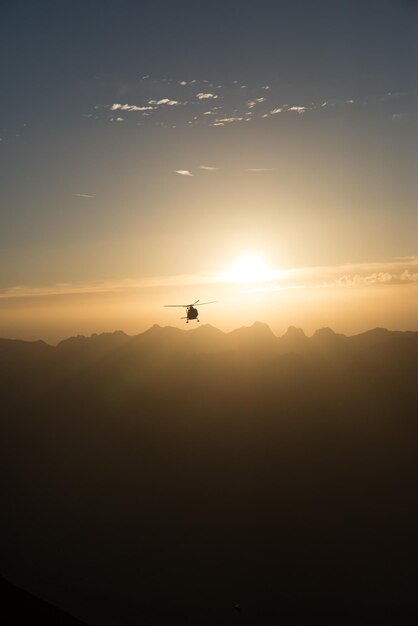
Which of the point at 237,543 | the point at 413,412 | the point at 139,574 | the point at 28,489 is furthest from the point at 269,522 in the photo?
the point at 28,489

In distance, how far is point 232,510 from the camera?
153 metres

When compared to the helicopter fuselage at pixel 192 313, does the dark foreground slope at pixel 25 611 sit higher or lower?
lower

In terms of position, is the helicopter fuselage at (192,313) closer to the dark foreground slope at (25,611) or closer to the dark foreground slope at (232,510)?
the dark foreground slope at (25,611)

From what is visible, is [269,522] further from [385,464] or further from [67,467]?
[67,467]

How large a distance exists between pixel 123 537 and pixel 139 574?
17.3m

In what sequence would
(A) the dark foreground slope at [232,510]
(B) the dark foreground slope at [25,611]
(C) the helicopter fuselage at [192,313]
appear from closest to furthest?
(B) the dark foreground slope at [25,611]
(C) the helicopter fuselage at [192,313]
(A) the dark foreground slope at [232,510]

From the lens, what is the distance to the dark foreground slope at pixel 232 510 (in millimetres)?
117812

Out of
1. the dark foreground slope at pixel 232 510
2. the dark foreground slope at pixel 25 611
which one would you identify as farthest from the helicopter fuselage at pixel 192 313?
the dark foreground slope at pixel 232 510

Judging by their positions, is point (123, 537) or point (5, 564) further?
point (123, 537)

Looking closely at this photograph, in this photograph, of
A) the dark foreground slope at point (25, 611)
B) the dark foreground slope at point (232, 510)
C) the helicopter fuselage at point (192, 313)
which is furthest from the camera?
the dark foreground slope at point (232, 510)

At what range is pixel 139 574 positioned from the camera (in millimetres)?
125812

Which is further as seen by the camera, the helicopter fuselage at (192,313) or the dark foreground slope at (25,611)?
the helicopter fuselage at (192,313)

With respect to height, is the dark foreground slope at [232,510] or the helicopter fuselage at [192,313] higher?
the helicopter fuselage at [192,313]

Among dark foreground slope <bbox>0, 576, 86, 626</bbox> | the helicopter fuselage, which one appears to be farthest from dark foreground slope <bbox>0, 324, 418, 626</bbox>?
the helicopter fuselage
